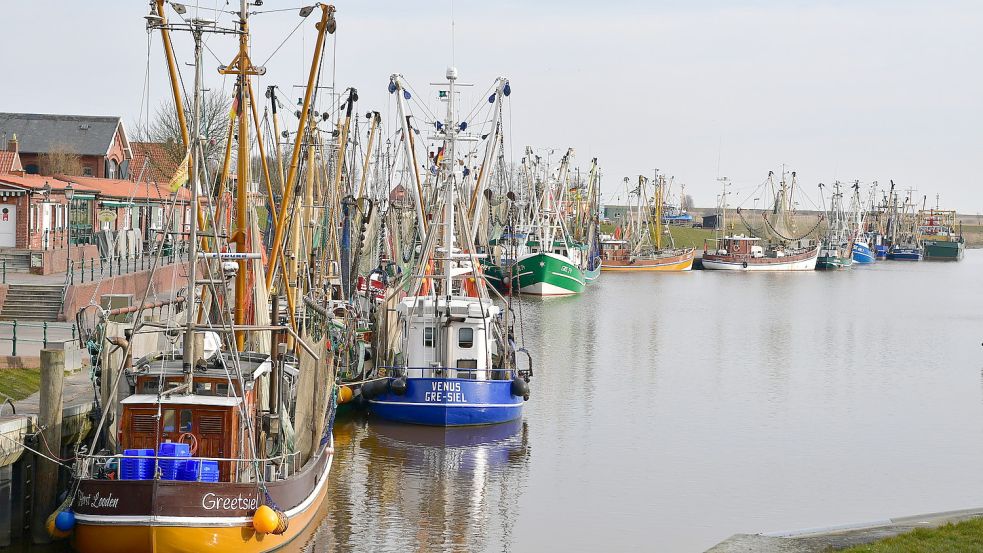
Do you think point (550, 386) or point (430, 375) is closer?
point (430, 375)

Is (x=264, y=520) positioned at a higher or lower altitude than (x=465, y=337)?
lower

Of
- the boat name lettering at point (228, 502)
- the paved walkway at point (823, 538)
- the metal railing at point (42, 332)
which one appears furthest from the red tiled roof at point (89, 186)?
the paved walkway at point (823, 538)

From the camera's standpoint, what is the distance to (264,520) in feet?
67.4

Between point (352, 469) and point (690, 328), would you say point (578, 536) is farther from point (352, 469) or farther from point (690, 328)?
point (690, 328)

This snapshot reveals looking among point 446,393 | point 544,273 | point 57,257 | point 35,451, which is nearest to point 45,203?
point 57,257

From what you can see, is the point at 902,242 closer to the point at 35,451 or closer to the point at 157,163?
the point at 157,163

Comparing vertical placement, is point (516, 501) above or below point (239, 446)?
below

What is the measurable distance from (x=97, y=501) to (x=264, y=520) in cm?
269

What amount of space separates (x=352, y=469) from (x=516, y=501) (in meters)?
4.47

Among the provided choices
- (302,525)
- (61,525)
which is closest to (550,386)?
(302,525)

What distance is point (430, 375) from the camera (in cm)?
3422

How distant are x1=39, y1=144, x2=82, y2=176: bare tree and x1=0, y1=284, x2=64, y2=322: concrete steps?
3151cm

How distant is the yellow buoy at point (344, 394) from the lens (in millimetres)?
34553

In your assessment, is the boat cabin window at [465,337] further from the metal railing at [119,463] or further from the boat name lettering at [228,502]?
the boat name lettering at [228,502]
